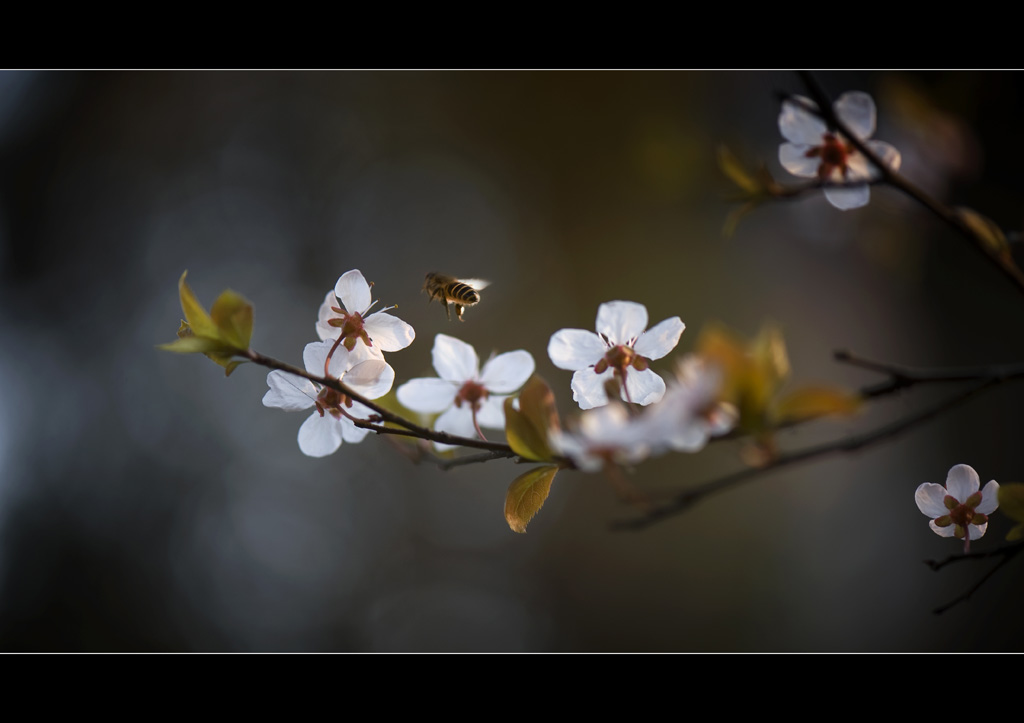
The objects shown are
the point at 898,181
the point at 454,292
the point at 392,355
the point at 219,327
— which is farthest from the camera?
the point at 392,355

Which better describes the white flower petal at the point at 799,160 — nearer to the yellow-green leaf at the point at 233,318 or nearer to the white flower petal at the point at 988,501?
the white flower petal at the point at 988,501

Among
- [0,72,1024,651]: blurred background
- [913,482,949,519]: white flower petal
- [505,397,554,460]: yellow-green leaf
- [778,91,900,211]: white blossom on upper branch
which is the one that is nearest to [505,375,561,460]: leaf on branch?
[505,397,554,460]: yellow-green leaf

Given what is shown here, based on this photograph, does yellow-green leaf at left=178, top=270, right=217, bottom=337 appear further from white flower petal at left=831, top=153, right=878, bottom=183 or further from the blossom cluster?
white flower petal at left=831, top=153, right=878, bottom=183

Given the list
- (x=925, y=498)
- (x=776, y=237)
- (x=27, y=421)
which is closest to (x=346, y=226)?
(x=27, y=421)

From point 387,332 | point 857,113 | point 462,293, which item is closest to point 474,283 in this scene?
point 462,293

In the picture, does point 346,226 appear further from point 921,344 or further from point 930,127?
point 930,127

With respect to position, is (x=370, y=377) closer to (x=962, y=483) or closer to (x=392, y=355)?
(x=962, y=483)
